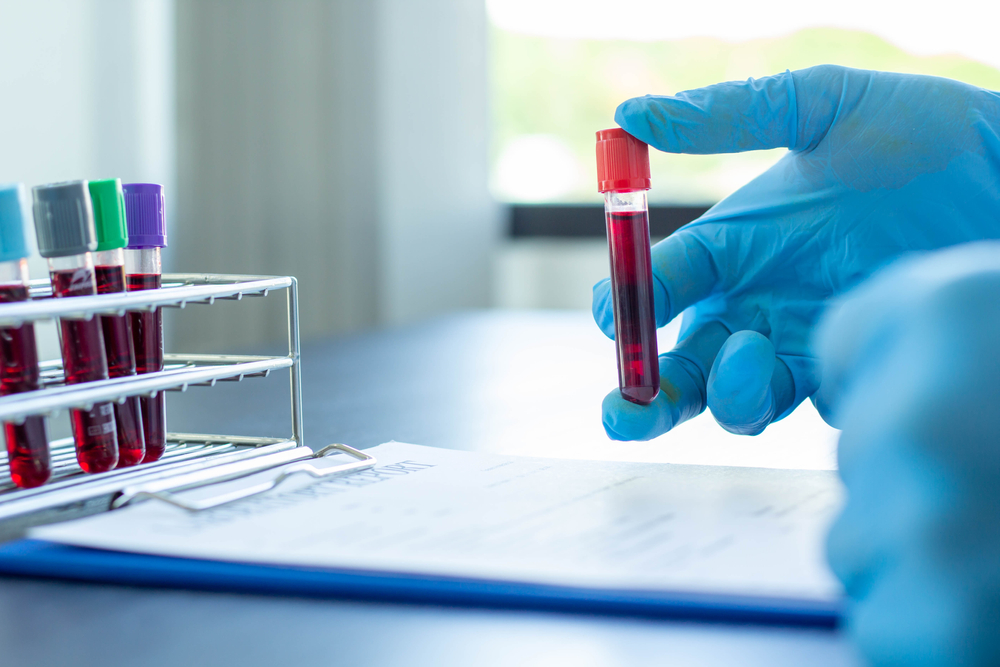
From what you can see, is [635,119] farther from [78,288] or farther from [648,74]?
[648,74]

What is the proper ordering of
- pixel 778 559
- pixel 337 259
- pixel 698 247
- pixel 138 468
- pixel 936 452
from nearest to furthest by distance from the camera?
pixel 936 452 → pixel 778 559 → pixel 138 468 → pixel 698 247 → pixel 337 259

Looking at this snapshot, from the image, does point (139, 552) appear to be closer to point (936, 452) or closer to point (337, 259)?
point (936, 452)

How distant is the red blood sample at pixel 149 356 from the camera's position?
543 millimetres

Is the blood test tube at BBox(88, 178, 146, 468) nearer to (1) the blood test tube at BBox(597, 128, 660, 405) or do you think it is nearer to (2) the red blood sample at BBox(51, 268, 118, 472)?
(2) the red blood sample at BBox(51, 268, 118, 472)

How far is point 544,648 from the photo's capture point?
1.04ft

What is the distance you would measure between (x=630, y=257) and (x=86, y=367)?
0.34 m

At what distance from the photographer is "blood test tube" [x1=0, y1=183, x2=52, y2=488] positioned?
0.44 m

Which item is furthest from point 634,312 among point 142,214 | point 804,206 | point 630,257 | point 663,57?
point 663,57

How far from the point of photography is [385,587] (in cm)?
36

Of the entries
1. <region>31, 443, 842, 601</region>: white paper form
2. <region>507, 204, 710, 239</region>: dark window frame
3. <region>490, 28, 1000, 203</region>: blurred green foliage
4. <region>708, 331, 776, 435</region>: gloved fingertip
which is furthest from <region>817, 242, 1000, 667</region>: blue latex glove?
<region>507, 204, 710, 239</region>: dark window frame

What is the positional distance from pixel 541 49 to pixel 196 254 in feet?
3.93

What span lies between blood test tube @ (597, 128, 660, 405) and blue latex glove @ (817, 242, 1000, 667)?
0.31 meters

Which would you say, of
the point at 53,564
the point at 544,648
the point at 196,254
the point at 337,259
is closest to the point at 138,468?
the point at 53,564

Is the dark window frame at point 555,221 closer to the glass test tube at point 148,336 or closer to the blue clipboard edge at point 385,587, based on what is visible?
the glass test tube at point 148,336
